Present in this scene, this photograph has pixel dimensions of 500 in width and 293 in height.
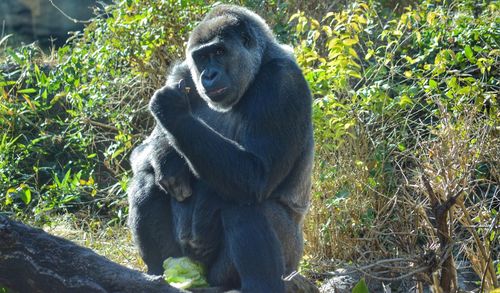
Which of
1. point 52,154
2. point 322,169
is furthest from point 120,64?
point 322,169

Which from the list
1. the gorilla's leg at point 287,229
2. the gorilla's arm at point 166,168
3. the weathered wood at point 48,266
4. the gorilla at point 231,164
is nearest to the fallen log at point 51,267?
the weathered wood at point 48,266

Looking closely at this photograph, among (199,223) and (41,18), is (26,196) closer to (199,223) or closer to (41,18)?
(199,223)

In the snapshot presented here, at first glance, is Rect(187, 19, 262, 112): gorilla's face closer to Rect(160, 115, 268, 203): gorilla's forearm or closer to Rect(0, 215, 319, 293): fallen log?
Rect(160, 115, 268, 203): gorilla's forearm

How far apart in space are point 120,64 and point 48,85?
710 millimetres

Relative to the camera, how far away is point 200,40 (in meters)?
4.65

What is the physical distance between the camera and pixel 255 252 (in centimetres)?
410

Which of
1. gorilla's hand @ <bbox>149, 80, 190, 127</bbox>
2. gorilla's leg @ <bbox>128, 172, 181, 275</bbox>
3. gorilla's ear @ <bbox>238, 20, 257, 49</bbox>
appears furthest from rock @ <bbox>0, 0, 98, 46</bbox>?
gorilla's hand @ <bbox>149, 80, 190, 127</bbox>

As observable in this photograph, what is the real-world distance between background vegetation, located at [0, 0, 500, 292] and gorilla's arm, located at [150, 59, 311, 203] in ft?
2.19

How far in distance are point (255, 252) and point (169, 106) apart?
35.9 inches

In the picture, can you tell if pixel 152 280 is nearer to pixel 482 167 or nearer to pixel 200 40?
pixel 200 40

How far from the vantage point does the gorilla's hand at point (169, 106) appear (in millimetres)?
4258

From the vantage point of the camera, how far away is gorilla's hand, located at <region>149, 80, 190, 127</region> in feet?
14.0

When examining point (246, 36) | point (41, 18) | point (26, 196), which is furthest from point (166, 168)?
point (41, 18)

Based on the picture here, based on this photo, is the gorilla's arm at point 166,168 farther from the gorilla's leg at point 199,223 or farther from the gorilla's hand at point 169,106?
the gorilla's hand at point 169,106
